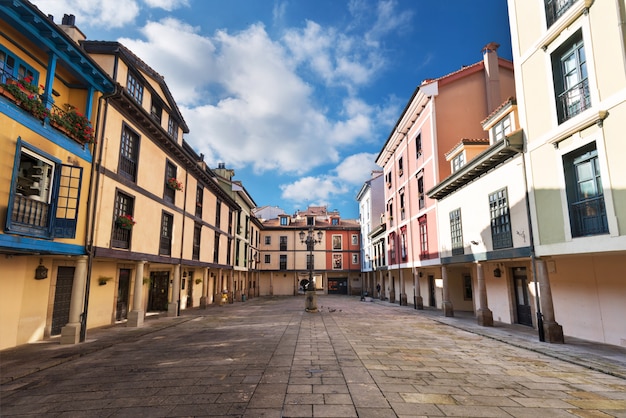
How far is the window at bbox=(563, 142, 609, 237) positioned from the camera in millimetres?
8977

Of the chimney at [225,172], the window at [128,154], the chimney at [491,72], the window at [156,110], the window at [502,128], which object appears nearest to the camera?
the window at [128,154]

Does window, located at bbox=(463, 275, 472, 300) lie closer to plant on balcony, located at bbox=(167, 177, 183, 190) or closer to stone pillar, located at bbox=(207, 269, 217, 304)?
plant on balcony, located at bbox=(167, 177, 183, 190)

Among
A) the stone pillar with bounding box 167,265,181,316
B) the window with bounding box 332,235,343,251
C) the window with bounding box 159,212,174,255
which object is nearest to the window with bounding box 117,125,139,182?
the window with bounding box 159,212,174,255

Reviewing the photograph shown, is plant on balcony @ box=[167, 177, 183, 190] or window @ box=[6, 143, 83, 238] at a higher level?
plant on balcony @ box=[167, 177, 183, 190]

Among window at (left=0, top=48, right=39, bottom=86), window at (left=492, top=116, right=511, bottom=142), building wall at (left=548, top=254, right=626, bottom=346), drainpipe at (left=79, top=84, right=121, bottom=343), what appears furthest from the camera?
window at (left=492, top=116, right=511, bottom=142)

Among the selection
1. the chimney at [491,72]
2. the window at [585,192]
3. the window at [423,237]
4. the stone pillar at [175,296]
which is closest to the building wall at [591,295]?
the window at [585,192]

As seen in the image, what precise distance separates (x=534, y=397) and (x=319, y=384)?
12.3 ft

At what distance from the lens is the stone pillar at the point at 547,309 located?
34.5ft

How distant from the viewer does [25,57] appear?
9289 mm

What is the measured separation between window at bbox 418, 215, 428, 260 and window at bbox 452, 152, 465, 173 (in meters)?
4.55

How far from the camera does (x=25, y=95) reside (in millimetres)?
8148

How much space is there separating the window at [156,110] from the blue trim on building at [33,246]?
806 centimetres

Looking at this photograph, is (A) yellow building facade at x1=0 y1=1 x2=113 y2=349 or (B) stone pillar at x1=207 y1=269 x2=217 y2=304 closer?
(A) yellow building facade at x1=0 y1=1 x2=113 y2=349

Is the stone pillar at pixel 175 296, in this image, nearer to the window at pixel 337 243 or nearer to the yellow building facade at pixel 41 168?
the yellow building facade at pixel 41 168
